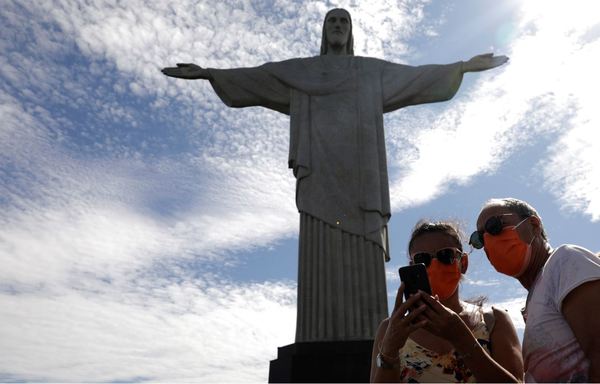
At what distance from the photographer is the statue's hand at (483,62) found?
8078mm

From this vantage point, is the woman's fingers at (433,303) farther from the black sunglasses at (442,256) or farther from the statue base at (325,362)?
the statue base at (325,362)

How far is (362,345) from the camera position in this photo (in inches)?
249

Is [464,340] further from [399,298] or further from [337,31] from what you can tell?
[337,31]

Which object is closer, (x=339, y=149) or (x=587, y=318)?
(x=587, y=318)

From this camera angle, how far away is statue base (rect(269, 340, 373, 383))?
6035 mm

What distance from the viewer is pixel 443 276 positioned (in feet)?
8.25

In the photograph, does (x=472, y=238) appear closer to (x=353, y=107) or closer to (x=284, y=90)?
(x=353, y=107)

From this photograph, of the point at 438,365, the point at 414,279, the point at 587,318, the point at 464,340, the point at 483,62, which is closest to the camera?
the point at 587,318

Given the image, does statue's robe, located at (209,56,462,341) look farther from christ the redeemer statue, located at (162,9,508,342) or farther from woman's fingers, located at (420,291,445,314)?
woman's fingers, located at (420,291,445,314)

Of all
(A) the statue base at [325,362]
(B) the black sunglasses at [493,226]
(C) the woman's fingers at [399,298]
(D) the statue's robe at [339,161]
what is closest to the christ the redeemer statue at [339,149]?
(D) the statue's robe at [339,161]

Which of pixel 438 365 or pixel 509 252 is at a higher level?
pixel 509 252

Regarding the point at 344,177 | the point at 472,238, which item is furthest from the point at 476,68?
the point at 472,238

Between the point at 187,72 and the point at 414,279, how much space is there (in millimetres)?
6969

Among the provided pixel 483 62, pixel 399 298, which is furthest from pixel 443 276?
pixel 483 62
